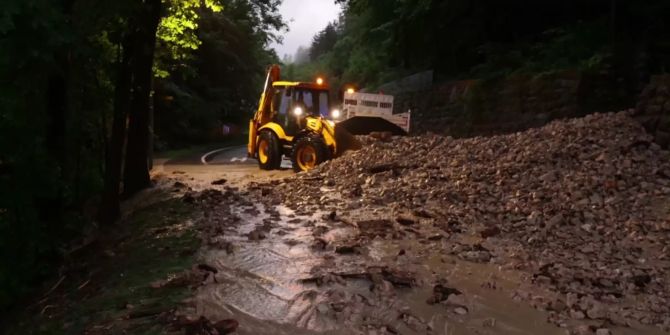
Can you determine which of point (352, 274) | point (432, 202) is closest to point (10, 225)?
point (352, 274)

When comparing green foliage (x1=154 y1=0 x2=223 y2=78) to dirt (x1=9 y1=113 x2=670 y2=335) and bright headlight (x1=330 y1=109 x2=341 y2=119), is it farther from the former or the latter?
bright headlight (x1=330 y1=109 x2=341 y2=119)

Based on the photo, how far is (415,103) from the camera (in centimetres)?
2030

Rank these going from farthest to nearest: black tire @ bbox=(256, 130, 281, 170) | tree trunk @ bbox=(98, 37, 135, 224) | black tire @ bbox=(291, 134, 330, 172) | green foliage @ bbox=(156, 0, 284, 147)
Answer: green foliage @ bbox=(156, 0, 284, 147), black tire @ bbox=(256, 130, 281, 170), black tire @ bbox=(291, 134, 330, 172), tree trunk @ bbox=(98, 37, 135, 224)

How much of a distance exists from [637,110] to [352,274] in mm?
7584

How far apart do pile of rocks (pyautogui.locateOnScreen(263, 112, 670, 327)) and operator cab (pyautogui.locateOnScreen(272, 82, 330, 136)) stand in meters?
3.78

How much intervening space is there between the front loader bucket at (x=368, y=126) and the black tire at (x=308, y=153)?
914 mm

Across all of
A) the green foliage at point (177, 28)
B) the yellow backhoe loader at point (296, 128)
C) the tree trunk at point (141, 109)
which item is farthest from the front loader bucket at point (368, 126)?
the tree trunk at point (141, 109)

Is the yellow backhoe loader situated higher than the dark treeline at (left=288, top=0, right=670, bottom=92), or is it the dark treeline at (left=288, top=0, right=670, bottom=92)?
the dark treeline at (left=288, top=0, right=670, bottom=92)

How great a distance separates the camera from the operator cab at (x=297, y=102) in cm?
1786

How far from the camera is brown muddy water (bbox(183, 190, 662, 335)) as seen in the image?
5.63 m

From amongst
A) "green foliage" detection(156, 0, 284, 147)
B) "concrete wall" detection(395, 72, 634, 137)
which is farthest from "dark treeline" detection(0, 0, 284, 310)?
"green foliage" detection(156, 0, 284, 147)

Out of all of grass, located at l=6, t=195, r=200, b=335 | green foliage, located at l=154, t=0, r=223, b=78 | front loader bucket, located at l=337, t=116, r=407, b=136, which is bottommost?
grass, located at l=6, t=195, r=200, b=335

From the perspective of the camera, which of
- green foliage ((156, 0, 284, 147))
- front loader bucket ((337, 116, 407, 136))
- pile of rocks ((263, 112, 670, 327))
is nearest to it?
pile of rocks ((263, 112, 670, 327))

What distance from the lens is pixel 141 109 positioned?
14.3m
